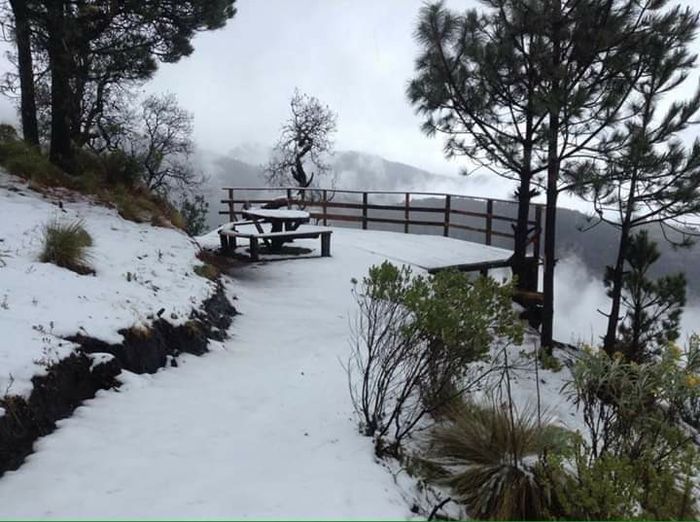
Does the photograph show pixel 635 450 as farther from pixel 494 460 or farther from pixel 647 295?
pixel 647 295

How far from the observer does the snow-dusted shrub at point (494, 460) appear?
271 cm

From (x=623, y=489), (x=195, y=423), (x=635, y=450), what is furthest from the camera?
(x=195, y=423)

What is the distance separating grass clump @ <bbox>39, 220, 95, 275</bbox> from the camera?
4801mm

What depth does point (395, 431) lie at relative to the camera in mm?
3389

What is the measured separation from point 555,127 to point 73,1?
711cm

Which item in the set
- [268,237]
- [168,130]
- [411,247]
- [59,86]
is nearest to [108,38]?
[59,86]

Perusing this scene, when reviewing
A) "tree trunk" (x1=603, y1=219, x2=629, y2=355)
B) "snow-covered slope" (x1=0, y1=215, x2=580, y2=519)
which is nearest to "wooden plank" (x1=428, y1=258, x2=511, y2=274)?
"tree trunk" (x1=603, y1=219, x2=629, y2=355)

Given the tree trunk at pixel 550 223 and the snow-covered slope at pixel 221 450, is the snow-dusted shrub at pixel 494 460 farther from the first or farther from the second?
the tree trunk at pixel 550 223

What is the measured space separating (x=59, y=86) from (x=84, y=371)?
257 inches

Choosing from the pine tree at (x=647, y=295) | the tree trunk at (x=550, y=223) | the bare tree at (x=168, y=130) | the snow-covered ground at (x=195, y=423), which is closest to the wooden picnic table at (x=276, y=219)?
the snow-covered ground at (x=195, y=423)

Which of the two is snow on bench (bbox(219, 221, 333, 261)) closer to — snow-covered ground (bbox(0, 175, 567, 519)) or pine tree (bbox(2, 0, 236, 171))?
snow-covered ground (bbox(0, 175, 567, 519))

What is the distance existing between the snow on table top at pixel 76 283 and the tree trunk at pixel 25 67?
81.7 inches

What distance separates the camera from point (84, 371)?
133 inches

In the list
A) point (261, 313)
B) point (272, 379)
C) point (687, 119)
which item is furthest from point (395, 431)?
point (687, 119)
